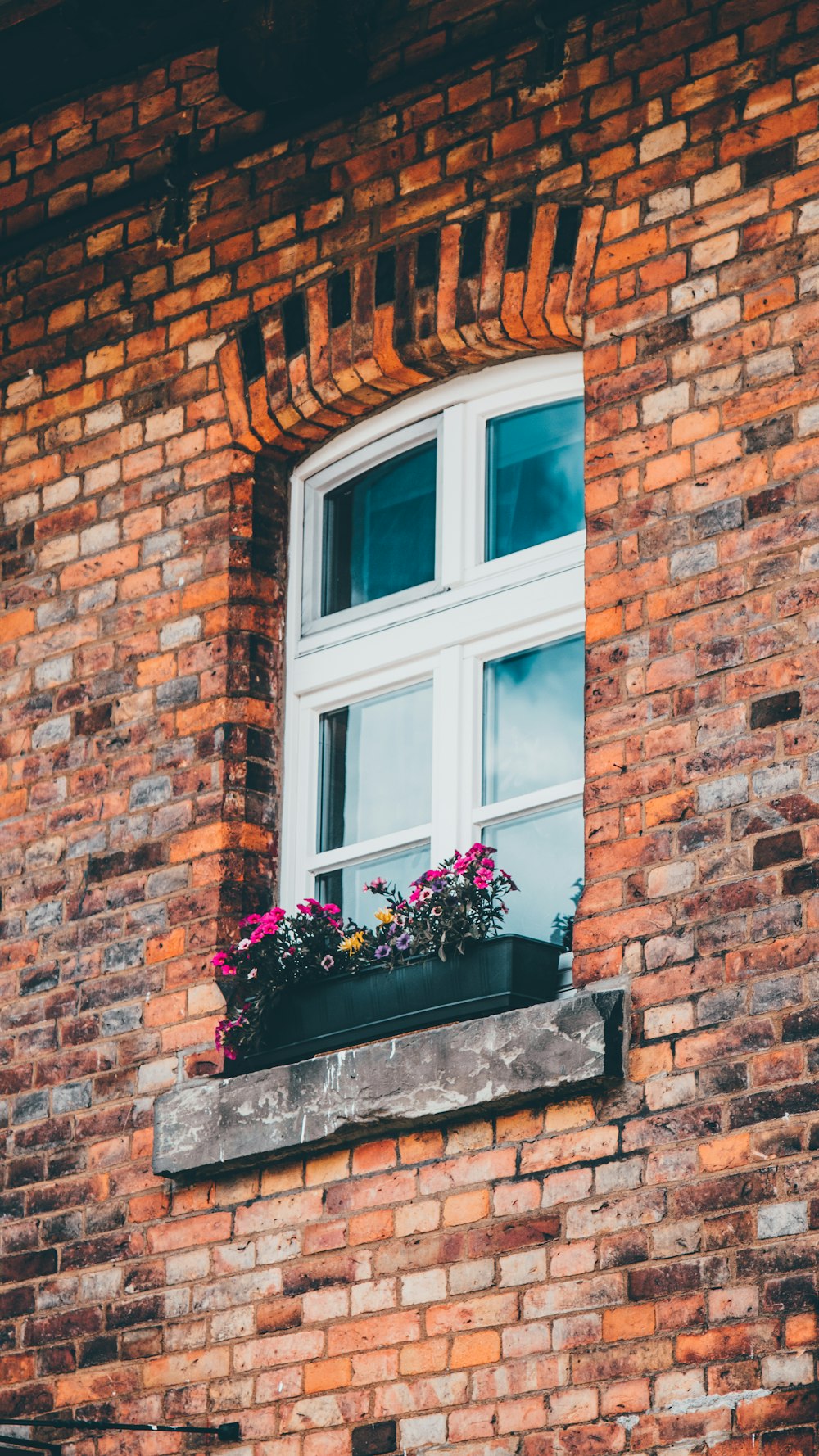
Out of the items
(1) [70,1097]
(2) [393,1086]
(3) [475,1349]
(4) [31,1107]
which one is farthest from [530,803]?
(4) [31,1107]

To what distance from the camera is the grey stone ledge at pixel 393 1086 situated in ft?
18.3

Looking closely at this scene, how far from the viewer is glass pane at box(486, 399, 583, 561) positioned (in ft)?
21.6

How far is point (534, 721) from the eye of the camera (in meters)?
6.42

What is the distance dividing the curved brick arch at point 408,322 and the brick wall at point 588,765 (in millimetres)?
21

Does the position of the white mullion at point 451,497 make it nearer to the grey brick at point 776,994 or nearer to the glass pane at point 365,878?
the glass pane at point 365,878

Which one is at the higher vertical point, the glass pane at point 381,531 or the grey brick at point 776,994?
the glass pane at point 381,531

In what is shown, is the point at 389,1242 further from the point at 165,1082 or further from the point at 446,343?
the point at 446,343

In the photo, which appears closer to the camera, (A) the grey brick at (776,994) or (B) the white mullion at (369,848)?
(A) the grey brick at (776,994)

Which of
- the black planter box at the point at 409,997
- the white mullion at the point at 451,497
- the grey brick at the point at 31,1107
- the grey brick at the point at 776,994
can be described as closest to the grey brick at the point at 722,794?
the grey brick at the point at 776,994

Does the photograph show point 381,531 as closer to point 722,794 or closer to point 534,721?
point 534,721

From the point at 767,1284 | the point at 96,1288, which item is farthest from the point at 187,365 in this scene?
the point at 767,1284

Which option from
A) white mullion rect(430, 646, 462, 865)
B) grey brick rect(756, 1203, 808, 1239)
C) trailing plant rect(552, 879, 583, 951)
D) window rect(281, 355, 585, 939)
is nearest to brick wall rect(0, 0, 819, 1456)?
grey brick rect(756, 1203, 808, 1239)

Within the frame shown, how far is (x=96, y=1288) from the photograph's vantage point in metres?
6.41

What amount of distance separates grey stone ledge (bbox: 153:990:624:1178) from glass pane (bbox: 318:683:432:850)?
836mm
